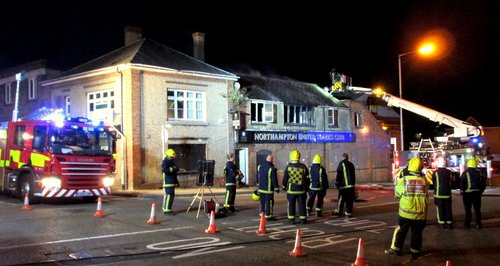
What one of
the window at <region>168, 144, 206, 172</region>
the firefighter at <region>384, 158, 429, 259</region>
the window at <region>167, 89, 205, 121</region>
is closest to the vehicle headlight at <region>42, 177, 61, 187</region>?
the window at <region>168, 144, 206, 172</region>

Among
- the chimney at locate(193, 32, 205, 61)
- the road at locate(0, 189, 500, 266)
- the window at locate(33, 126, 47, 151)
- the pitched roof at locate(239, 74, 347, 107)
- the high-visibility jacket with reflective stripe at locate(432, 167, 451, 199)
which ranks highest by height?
the chimney at locate(193, 32, 205, 61)

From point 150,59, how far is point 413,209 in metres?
18.0

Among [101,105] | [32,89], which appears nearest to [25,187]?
[101,105]

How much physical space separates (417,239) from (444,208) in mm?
3829

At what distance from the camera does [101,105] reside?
24.2 meters

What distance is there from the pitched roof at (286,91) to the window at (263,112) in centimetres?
40

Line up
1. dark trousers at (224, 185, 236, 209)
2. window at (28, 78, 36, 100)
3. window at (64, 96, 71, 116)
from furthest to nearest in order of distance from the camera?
1. window at (28, 78, 36, 100)
2. window at (64, 96, 71, 116)
3. dark trousers at (224, 185, 236, 209)

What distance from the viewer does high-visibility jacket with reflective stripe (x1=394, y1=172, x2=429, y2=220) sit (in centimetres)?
808

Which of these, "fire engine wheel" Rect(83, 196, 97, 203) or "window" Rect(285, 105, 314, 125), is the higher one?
"window" Rect(285, 105, 314, 125)

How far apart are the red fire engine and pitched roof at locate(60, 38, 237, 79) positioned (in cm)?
686

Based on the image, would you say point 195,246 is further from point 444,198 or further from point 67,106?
point 67,106

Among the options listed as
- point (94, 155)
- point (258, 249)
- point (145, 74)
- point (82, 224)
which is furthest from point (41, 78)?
point (258, 249)

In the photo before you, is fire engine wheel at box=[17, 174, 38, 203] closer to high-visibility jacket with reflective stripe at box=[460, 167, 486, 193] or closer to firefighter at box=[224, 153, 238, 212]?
firefighter at box=[224, 153, 238, 212]

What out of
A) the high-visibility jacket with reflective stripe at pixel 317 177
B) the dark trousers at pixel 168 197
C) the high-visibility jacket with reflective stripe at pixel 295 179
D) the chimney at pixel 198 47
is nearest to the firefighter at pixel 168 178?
the dark trousers at pixel 168 197
